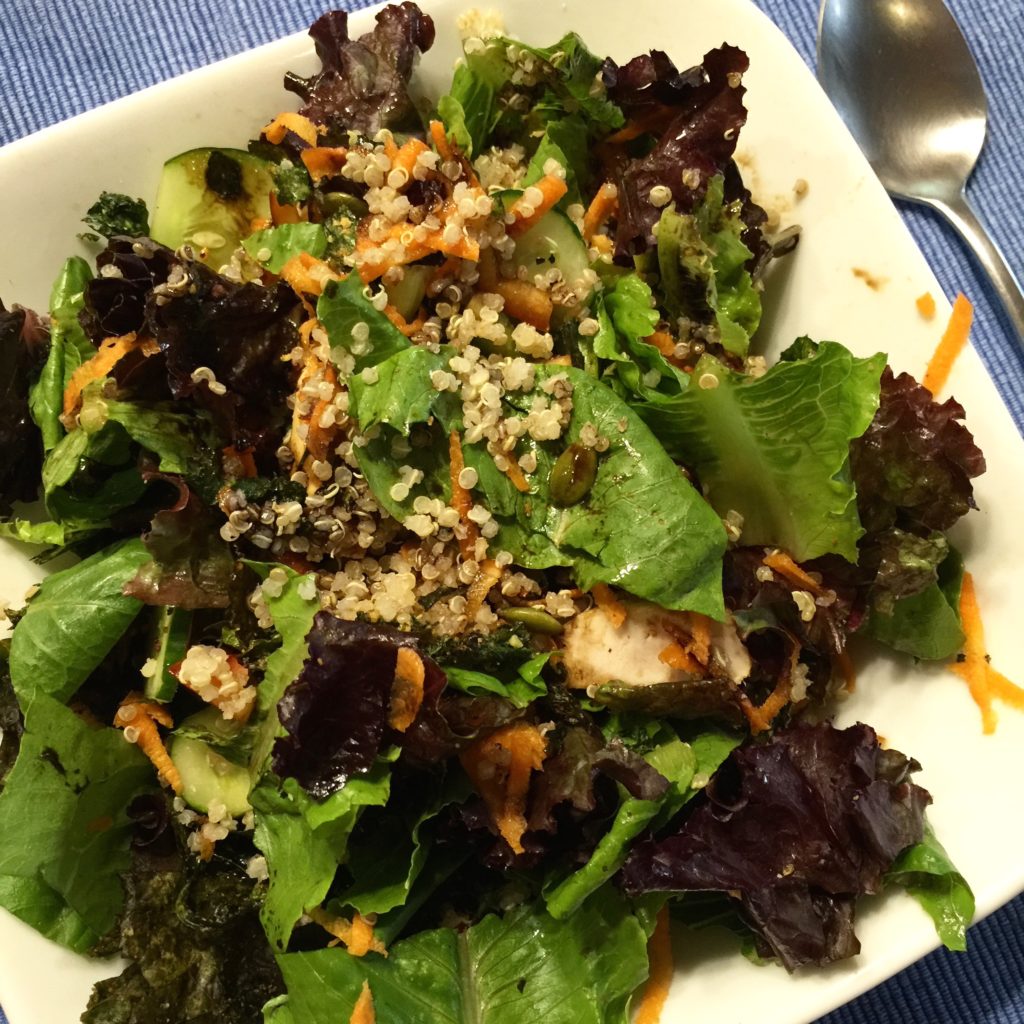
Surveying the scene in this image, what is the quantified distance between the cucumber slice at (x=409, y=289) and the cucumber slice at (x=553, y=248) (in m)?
0.16

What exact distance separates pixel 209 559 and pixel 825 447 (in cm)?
93

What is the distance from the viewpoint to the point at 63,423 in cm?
151

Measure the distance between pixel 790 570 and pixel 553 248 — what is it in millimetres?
639

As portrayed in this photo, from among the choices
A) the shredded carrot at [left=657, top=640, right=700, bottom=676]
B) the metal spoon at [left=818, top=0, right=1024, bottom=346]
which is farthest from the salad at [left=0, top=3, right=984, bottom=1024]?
the metal spoon at [left=818, top=0, right=1024, bottom=346]

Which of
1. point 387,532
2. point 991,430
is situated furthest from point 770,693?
point 387,532

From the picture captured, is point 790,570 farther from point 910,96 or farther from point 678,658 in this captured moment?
point 910,96

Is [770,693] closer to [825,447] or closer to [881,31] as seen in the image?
[825,447]

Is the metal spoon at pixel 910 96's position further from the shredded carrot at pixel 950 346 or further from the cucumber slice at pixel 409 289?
the cucumber slice at pixel 409 289

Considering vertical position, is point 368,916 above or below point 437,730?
below

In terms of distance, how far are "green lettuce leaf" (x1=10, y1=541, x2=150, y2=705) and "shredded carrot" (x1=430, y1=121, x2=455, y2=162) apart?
778 mm

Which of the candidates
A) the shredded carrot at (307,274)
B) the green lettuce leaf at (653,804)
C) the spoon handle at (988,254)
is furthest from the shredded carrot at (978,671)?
the shredded carrot at (307,274)

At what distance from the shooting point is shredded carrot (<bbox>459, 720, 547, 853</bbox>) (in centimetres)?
136

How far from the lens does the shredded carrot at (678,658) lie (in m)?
1.43

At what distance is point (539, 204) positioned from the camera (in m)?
1.47
